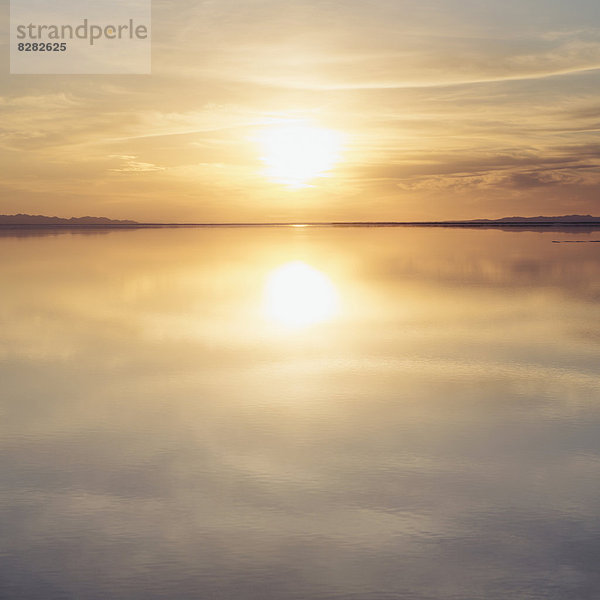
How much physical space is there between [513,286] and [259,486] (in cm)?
2708

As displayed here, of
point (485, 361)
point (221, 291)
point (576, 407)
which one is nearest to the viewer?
point (576, 407)

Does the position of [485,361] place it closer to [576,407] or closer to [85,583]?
[576,407]

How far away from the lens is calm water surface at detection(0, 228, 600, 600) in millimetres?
7605

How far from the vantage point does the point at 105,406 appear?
14.0m

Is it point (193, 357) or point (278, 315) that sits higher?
point (278, 315)

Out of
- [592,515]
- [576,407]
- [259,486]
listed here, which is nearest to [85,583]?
[259,486]

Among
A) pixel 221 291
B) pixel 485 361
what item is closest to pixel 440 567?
pixel 485 361

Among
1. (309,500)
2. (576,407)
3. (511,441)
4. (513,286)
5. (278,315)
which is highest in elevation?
(513,286)

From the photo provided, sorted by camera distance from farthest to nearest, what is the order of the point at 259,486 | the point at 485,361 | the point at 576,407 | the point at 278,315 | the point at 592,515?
the point at 278,315 → the point at 485,361 → the point at 576,407 → the point at 259,486 → the point at 592,515

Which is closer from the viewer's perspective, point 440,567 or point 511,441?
point 440,567

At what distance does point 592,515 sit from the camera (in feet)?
29.4

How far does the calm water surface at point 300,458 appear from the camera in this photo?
7.61 metres

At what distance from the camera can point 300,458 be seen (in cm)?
1096

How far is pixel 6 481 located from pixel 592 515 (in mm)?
6990
